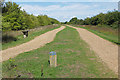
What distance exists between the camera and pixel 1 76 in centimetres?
544

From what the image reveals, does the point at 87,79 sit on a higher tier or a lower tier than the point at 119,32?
lower

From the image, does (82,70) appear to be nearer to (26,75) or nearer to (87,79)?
(87,79)

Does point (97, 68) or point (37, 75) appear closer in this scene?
point (37, 75)

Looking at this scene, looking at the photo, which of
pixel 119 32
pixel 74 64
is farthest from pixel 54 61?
pixel 119 32

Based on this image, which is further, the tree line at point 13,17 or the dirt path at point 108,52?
the tree line at point 13,17

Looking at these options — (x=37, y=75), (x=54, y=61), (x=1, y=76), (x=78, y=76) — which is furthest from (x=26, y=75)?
(x=78, y=76)

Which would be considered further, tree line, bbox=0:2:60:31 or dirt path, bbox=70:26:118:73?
tree line, bbox=0:2:60:31

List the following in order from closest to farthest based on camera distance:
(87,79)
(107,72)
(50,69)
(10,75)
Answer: (87,79)
(10,75)
(107,72)
(50,69)

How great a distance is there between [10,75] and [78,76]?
2.42 m

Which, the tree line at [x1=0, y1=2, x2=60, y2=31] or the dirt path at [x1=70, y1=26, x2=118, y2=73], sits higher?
the tree line at [x1=0, y1=2, x2=60, y2=31]

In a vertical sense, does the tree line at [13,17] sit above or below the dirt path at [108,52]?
above

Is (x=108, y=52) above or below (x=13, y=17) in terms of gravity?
below

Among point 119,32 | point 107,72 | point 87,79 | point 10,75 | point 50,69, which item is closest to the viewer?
point 87,79

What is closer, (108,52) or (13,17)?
(108,52)
